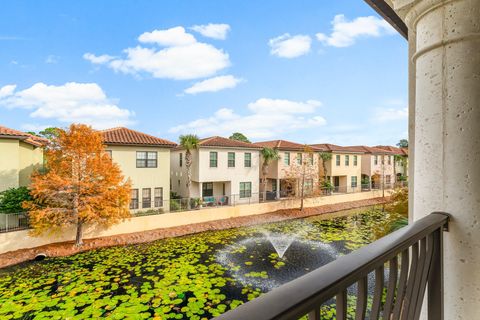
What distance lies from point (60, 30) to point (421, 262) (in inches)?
1379

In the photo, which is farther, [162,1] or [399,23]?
[162,1]

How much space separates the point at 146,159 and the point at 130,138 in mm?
1448

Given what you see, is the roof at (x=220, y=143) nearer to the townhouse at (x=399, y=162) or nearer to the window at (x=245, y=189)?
the window at (x=245, y=189)

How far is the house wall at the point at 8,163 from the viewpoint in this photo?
11.3m

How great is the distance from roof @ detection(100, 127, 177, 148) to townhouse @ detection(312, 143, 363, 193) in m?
13.8

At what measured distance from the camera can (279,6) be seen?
16.6 m

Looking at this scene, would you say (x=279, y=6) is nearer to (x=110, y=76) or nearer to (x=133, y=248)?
(x=133, y=248)

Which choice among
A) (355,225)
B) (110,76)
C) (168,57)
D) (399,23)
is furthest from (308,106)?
(399,23)

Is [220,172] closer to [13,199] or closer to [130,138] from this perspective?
[130,138]

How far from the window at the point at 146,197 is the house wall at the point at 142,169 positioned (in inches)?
6.4

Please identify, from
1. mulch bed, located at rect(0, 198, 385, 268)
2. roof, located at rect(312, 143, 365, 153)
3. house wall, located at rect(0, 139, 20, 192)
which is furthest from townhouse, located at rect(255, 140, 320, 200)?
house wall, located at rect(0, 139, 20, 192)

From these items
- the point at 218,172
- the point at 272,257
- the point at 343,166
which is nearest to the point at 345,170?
the point at 343,166

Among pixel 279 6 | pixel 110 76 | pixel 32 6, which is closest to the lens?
pixel 279 6

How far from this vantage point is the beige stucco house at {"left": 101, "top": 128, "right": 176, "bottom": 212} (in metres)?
14.2
